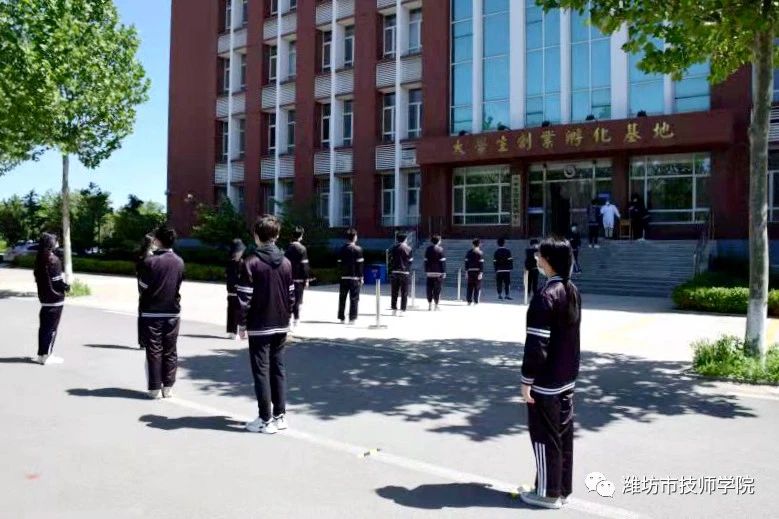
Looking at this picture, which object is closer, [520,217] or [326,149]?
[520,217]

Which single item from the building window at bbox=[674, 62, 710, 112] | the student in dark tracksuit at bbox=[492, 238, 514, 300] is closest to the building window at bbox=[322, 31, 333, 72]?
the building window at bbox=[674, 62, 710, 112]

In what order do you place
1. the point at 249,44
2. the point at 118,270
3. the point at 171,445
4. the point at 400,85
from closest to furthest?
the point at 171,445 < the point at 400,85 < the point at 118,270 < the point at 249,44

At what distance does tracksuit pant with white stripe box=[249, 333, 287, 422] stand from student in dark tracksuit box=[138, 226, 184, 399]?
1602 millimetres

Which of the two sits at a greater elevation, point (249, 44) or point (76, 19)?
point (249, 44)

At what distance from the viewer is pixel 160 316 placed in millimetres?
6906

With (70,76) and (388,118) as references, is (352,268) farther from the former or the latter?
(388,118)

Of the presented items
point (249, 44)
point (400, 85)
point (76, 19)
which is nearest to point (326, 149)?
point (400, 85)

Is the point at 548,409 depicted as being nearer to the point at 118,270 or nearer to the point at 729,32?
the point at 729,32

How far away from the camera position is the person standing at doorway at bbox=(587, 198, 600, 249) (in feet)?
76.1

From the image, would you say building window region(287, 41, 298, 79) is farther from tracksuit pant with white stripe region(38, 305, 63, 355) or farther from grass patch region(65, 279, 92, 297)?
tracksuit pant with white stripe region(38, 305, 63, 355)

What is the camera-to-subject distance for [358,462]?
497cm

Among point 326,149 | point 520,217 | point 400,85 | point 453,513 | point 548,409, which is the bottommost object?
point 453,513

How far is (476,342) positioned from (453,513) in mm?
7091

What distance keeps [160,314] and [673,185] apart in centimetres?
2142
